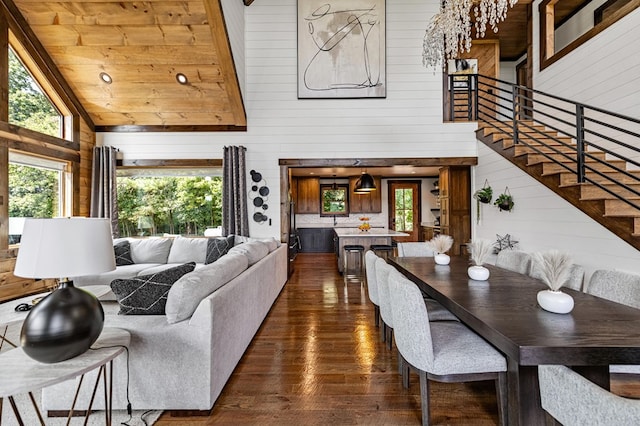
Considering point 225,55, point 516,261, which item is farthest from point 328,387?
point 225,55

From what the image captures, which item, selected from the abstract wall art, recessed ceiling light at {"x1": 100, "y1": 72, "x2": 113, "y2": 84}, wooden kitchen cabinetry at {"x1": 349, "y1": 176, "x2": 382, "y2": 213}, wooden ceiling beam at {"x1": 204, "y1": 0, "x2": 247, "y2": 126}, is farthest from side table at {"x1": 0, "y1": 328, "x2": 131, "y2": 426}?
wooden kitchen cabinetry at {"x1": 349, "y1": 176, "x2": 382, "y2": 213}

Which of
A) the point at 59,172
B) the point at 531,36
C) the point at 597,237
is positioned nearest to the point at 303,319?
the point at 597,237

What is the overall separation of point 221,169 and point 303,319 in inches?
145

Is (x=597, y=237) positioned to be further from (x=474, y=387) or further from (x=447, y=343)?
(x=447, y=343)

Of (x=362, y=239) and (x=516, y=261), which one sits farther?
(x=362, y=239)

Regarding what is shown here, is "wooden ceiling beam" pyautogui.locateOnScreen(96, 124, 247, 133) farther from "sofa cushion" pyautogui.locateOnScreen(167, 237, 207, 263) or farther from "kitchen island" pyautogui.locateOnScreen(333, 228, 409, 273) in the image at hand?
"kitchen island" pyautogui.locateOnScreen(333, 228, 409, 273)

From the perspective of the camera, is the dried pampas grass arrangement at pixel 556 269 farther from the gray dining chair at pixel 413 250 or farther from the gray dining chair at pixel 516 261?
the gray dining chair at pixel 413 250

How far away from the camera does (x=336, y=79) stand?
5906mm

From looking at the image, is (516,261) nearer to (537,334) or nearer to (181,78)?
(537,334)

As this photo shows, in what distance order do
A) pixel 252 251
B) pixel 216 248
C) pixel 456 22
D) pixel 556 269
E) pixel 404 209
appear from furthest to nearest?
pixel 404 209
pixel 216 248
pixel 456 22
pixel 252 251
pixel 556 269

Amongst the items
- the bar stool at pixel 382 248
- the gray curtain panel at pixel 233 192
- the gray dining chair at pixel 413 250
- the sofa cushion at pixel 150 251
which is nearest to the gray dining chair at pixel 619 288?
the gray dining chair at pixel 413 250

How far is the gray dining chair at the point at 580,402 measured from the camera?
34.6 inches

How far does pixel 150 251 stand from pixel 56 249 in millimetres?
4049

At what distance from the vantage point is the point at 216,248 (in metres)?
4.89
